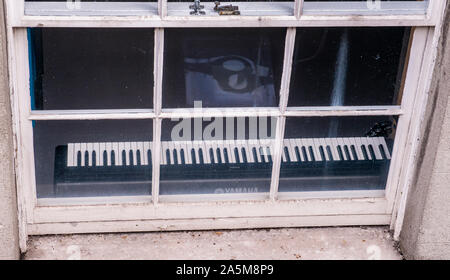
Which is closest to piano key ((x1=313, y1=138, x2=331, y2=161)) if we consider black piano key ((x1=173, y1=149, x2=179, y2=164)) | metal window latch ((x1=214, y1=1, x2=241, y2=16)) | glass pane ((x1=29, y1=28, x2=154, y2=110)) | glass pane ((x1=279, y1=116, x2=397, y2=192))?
glass pane ((x1=279, y1=116, x2=397, y2=192))

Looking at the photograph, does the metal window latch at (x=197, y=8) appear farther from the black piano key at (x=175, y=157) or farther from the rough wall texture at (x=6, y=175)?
the black piano key at (x=175, y=157)

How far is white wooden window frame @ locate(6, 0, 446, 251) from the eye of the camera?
2.39m

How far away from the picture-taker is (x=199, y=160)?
3123mm

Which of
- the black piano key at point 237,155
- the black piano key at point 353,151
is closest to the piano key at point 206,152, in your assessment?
the black piano key at point 237,155

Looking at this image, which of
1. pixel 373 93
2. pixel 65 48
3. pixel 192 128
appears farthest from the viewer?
pixel 65 48

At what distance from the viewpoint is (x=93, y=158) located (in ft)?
10.0

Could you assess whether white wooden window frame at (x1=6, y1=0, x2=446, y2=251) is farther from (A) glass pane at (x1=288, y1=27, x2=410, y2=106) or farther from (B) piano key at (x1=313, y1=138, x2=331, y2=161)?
(A) glass pane at (x1=288, y1=27, x2=410, y2=106)

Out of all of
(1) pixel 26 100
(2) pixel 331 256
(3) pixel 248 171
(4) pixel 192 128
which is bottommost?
(2) pixel 331 256

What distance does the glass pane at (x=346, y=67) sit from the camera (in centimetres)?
390

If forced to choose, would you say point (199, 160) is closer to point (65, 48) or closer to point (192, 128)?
point (192, 128)

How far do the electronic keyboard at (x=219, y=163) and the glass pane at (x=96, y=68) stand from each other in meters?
0.80

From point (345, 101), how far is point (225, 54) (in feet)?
4.30

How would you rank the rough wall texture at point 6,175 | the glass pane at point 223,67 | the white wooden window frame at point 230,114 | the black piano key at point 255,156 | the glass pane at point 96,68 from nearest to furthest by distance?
1. the rough wall texture at point 6,175
2. the white wooden window frame at point 230,114
3. the black piano key at point 255,156
4. the glass pane at point 96,68
5. the glass pane at point 223,67

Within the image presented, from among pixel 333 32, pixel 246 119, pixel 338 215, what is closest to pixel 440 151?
pixel 338 215
